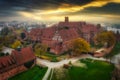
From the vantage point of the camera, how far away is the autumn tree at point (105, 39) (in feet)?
21.5

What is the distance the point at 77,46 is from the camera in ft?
20.7

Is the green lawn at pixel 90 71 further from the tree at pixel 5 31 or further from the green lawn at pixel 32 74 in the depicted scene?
the tree at pixel 5 31

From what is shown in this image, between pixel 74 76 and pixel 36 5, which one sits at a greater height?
pixel 36 5

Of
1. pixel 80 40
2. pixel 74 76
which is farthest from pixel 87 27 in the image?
pixel 74 76

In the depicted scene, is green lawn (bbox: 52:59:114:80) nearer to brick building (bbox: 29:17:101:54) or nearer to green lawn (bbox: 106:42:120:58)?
green lawn (bbox: 106:42:120:58)

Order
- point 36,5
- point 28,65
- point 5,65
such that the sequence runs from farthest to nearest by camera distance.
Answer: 1. point 36,5
2. point 28,65
3. point 5,65

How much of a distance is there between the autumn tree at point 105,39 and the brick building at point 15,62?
6.80ft

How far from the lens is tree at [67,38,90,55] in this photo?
6.29 m

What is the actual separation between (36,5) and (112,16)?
7.99 feet

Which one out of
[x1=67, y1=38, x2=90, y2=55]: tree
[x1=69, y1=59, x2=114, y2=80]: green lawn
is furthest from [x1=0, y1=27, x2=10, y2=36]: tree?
[x1=69, y1=59, x2=114, y2=80]: green lawn

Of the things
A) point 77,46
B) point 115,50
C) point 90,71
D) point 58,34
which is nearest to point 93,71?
point 90,71

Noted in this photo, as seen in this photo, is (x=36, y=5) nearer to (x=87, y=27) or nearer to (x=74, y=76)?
(x=87, y=27)

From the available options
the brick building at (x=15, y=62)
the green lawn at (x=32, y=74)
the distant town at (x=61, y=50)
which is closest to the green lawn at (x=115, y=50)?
the distant town at (x=61, y=50)

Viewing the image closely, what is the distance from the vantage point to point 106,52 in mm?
6559
